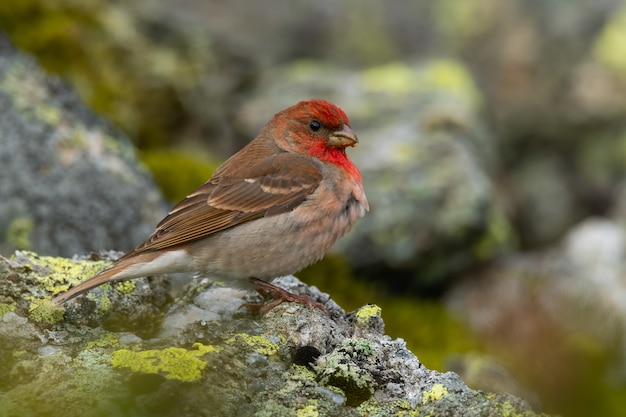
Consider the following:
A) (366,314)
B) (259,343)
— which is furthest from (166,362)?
(366,314)

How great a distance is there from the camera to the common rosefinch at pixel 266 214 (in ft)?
18.1

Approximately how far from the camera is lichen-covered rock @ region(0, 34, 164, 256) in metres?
6.68

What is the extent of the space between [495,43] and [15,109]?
30.4 ft

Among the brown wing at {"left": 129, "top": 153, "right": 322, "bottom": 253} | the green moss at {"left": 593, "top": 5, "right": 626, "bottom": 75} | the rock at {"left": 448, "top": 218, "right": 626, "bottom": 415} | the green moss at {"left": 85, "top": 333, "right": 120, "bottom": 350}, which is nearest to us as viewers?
the green moss at {"left": 85, "top": 333, "right": 120, "bottom": 350}

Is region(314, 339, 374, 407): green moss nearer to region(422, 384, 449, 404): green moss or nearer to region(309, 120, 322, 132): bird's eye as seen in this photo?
region(422, 384, 449, 404): green moss

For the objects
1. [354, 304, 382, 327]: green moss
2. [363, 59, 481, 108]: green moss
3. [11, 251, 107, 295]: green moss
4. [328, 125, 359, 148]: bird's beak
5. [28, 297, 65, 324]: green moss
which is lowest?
[28, 297, 65, 324]: green moss

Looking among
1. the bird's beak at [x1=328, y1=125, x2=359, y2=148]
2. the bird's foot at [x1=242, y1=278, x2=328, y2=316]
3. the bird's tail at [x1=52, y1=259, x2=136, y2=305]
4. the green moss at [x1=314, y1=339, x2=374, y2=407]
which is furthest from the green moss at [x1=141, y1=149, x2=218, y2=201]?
the green moss at [x1=314, y1=339, x2=374, y2=407]

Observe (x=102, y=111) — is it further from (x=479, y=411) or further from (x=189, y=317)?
(x=479, y=411)

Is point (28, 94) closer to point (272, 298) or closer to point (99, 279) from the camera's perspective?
point (99, 279)

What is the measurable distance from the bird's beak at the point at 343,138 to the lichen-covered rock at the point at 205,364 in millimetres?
1800

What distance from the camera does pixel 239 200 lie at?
5.92 meters

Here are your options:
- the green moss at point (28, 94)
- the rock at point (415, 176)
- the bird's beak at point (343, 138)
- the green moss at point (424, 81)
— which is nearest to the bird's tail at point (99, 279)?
the bird's beak at point (343, 138)

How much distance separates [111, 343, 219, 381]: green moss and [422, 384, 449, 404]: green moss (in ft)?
3.56

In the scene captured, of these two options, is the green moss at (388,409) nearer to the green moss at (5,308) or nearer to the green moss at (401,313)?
the green moss at (5,308)
